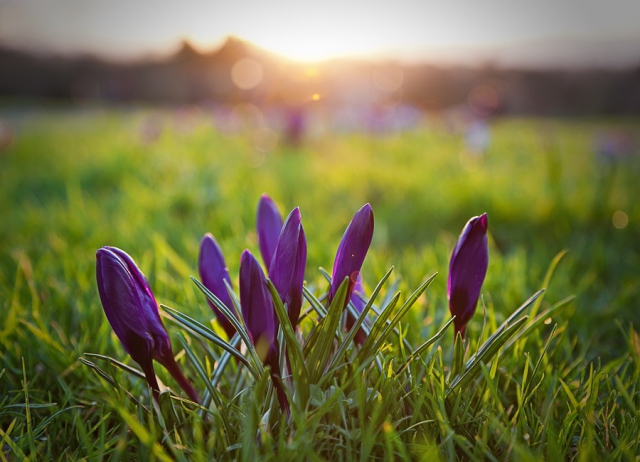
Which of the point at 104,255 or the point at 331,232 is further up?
the point at 104,255

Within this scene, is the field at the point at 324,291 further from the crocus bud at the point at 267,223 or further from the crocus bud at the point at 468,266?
the crocus bud at the point at 267,223

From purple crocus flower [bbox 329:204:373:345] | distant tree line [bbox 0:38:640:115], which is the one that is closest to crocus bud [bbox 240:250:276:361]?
purple crocus flower [bbox 329:204:373:345]

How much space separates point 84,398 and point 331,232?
155 cm

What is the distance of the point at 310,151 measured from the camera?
17.4 ft

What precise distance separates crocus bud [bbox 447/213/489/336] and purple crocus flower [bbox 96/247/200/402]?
0.52 m

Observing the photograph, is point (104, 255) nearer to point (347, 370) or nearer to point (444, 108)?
point (347, 370)

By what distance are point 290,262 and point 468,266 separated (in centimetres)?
33

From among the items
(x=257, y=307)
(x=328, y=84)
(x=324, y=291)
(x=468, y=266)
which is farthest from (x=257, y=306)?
(x=328, y=84)

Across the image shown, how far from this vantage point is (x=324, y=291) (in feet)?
4.22

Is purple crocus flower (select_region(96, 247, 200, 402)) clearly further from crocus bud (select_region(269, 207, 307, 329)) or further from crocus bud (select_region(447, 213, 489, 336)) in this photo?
crocus bud (select_region(447, 213, 489, 336))

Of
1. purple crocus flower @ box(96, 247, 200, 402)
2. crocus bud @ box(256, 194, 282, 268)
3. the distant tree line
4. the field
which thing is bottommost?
the field

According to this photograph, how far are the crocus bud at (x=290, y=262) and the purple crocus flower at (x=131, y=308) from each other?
0.21 metres

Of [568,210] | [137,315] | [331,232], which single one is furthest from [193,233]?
[568,210]

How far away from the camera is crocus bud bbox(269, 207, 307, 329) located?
2.59 feet
